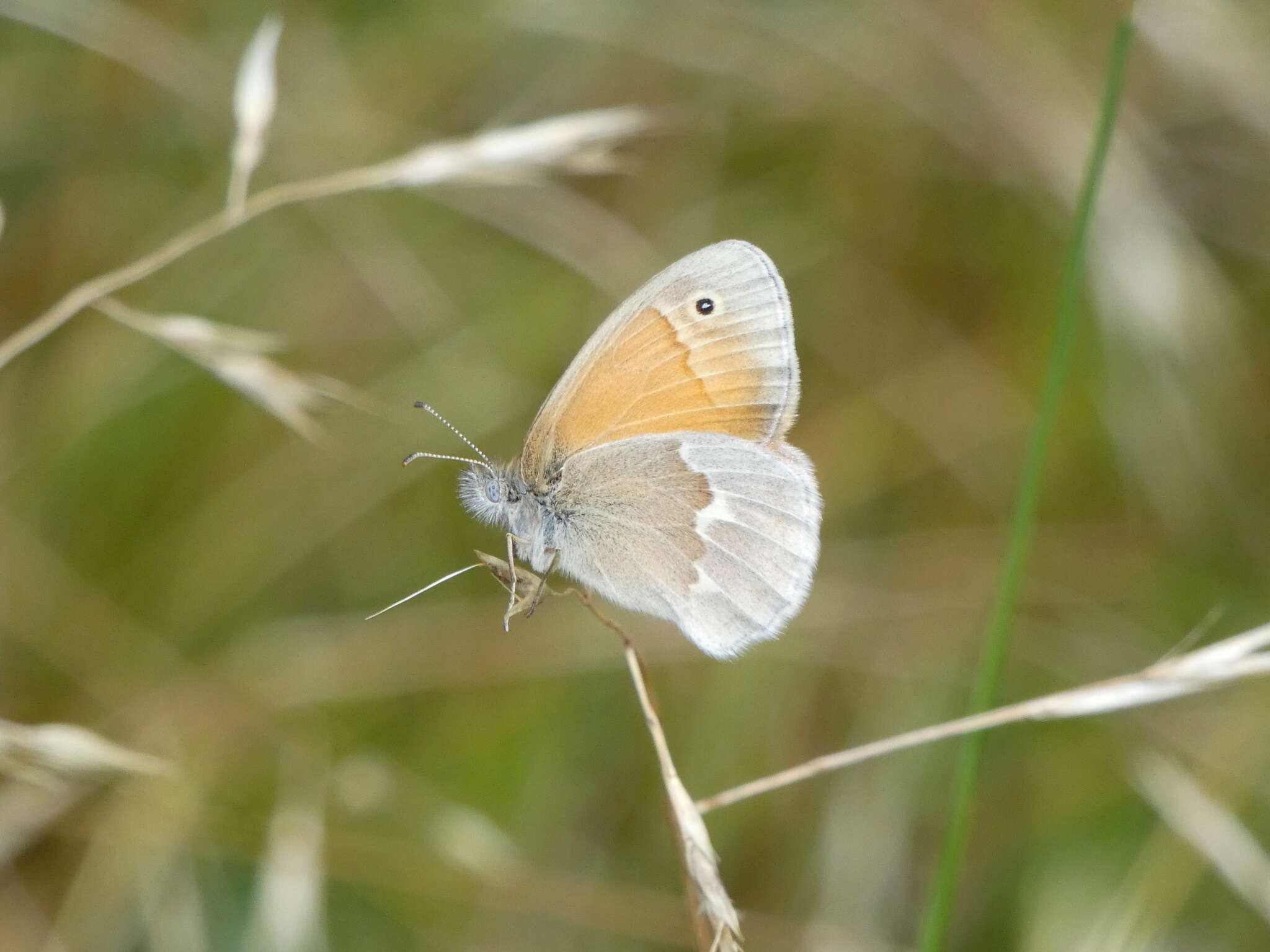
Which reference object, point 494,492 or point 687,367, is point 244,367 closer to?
point 494,492

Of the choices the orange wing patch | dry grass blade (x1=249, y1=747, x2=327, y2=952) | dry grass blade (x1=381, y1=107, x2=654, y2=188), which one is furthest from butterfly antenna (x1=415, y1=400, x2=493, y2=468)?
dry grass blade (x1=249, y1=747, x2=327, y2=952)

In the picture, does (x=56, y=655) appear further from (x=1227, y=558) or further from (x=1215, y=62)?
(x=1215, y=62)

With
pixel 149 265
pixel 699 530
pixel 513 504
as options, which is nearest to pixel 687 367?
pixel 699 530

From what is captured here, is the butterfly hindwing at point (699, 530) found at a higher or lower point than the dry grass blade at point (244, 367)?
lower

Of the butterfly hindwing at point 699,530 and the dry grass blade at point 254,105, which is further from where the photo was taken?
the butterfly hindwing at point 699,530

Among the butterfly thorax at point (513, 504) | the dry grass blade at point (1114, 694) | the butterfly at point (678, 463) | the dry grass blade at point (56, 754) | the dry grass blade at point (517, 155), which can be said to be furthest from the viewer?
the butterfly thorax at point (513, 504)

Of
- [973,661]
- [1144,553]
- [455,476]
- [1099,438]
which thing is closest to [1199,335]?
[1099,438]

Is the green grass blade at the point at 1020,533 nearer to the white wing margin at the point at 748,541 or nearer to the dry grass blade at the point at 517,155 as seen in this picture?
the white wing margin at the point at 748,541

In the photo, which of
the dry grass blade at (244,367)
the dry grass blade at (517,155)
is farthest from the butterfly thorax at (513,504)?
the dry grass blade at (517,155)
